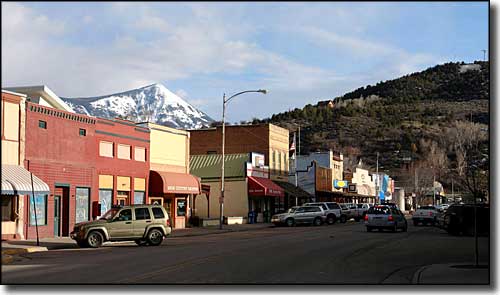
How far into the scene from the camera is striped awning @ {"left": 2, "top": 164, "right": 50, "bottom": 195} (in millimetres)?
28681

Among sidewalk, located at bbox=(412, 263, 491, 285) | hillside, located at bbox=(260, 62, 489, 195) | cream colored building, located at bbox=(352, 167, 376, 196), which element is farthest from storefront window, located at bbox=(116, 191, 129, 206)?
hillside, located at bbox=(260, 62, 489, 195)

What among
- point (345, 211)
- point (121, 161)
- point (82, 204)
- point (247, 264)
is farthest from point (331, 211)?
point (247, 264)

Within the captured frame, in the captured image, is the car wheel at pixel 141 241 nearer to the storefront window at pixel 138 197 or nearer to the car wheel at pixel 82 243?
the car wheel at pixel 82 243

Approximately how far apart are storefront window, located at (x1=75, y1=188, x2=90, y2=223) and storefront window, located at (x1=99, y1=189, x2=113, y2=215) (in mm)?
1297

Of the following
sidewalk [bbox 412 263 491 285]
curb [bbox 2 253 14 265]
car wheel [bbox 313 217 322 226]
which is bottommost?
car wheel [bbox 313 217 322 226]

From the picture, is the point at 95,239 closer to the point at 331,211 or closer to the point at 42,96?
the point at 42,96

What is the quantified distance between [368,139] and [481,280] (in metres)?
124

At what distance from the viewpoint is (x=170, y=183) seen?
4456 cm

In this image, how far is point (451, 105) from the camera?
136m

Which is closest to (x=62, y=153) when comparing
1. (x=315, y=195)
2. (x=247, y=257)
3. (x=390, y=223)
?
(x=247, y=257)

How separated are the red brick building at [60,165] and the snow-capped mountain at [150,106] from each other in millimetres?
37695

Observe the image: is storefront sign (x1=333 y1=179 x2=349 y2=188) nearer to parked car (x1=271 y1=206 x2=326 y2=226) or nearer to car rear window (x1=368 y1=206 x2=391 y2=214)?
parked car (x1=271 y1=206 x2=326 y2=226)

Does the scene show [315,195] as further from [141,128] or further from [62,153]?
[62,153]

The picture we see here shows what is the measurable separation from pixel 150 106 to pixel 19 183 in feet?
205
